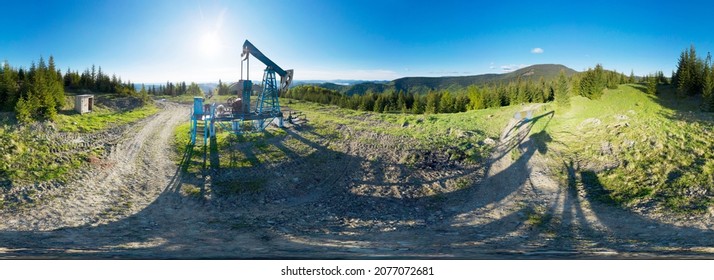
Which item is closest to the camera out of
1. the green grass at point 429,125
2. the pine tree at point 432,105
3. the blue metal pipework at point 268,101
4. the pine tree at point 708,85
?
the pine tree at point 708,85

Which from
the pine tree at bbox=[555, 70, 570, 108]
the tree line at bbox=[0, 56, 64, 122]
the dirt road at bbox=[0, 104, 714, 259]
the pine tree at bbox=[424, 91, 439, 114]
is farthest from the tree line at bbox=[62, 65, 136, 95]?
the pine tree at bbox=[555, 70, 570, 108]

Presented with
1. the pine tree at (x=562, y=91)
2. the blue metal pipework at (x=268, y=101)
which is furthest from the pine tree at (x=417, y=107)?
the blue metal pipework at (x=268, y=101)

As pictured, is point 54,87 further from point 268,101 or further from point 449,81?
point 449,81

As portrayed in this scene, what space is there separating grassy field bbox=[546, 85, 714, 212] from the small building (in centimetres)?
631

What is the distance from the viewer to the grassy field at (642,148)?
14.9 feet

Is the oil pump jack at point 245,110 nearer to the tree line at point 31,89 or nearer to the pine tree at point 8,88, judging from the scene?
the tree line at point 31,89

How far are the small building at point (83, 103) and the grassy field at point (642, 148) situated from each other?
20.7 feet

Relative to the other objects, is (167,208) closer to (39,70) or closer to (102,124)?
(102,124)

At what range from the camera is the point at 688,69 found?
4.41m

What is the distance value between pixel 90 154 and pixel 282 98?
2.60 metres

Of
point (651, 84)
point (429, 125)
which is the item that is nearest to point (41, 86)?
point (429, 125)

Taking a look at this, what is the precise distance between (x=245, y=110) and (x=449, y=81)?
296 cm

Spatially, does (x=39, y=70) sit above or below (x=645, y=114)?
above
